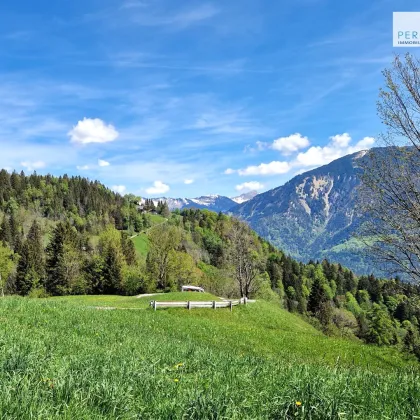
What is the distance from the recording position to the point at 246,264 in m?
48.9

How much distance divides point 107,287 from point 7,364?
82.4m

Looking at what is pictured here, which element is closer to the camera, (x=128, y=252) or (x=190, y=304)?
(x=190, y=304)

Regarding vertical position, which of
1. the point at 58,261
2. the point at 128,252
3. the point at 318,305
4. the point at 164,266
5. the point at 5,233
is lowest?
the point at 318,305

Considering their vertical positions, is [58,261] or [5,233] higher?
[5,233]

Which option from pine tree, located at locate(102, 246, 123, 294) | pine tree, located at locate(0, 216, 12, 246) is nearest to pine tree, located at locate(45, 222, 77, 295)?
pine tree, located at locate(102, 246, 123, 294)

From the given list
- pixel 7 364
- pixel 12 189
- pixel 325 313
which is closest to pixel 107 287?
pixel 325 313

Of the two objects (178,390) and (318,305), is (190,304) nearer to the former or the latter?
(178,390)

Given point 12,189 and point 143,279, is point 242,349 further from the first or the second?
point 12,189

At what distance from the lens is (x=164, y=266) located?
78750 millimetres

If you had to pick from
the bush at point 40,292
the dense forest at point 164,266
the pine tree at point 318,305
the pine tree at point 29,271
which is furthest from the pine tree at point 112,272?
the pine tree at point 318,305

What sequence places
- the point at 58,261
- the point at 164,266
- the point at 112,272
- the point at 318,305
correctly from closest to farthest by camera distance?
the point at 164,266 → the point at 58,261 → the point at 112,272 → the point at 318,305

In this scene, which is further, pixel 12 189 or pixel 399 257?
pixel 12 189

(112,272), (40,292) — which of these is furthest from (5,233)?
(112,272)

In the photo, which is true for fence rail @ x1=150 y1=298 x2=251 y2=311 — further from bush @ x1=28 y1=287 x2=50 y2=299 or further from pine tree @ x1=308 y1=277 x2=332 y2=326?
pine tree @ x1=308 y1=277 x2=332 y2=326
